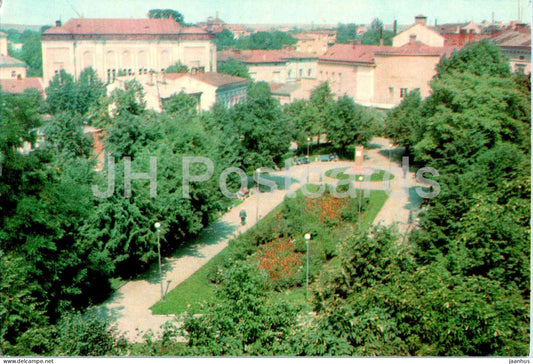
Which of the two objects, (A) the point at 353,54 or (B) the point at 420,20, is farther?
(A) the point at 353,54

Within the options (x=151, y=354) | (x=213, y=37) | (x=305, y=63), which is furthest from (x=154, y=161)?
(x=305, y=63)

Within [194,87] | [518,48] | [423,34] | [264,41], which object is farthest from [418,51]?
[264,41]

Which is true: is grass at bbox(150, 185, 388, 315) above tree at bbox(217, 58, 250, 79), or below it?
below

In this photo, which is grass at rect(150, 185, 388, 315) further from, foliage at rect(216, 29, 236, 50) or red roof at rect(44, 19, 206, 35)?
foliage at rect(216, 29, 236, 50)

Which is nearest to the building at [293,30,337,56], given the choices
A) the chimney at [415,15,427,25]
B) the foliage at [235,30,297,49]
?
the foliage at [235,30,297,49]

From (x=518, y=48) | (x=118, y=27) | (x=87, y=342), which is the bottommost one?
(x=87, y=342)

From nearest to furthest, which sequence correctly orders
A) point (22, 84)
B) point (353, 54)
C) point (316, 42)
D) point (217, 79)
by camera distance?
point (217, 79) → point (353, 54) → point (22, 84) → point (316, 42)

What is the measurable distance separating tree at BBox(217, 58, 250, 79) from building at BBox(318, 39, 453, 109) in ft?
53.6

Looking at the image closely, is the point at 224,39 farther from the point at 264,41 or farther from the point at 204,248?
the point at 204,248

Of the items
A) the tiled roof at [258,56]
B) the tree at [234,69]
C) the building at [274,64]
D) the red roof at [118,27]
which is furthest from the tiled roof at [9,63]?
the tiled roof at [258,56]

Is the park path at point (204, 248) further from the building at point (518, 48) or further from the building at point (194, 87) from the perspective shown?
the building at point (518, 48)

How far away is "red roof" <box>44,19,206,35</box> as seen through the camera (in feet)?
211

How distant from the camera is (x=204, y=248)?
23781mm

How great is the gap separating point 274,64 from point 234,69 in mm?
9781
